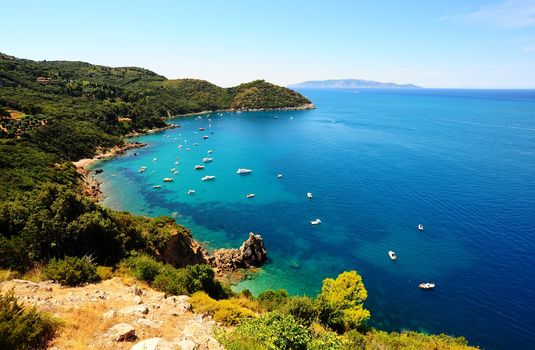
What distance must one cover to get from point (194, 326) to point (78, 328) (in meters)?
6.27

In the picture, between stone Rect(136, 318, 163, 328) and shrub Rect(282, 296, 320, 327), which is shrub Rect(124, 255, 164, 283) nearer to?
A: stone Rect(136, 318, 163, 328)

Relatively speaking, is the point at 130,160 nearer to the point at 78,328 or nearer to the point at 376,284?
the point at 376,284

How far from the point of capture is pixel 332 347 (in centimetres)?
1708

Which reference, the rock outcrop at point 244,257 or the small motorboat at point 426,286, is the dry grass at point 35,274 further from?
the small motorboat at point 426,286

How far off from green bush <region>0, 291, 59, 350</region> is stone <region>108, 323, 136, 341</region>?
2.61 m

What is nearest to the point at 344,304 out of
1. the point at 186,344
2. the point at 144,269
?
the point at 144,269

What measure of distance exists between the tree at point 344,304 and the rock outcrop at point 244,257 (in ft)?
47.8

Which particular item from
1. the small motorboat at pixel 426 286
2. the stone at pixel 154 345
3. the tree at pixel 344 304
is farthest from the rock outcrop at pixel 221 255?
the stone at pixel 154 345

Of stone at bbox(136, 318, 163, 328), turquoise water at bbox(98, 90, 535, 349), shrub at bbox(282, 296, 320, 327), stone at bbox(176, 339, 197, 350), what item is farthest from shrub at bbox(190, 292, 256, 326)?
turquoise water at bbox(98, 90, 535, 349)

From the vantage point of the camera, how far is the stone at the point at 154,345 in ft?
45.9

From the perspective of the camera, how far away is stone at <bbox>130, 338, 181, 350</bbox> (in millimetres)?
14000

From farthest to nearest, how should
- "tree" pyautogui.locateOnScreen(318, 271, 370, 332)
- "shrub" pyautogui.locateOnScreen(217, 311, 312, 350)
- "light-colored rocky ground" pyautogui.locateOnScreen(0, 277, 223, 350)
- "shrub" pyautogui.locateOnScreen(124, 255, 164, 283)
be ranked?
"tree" pyautogui.locateOnScreen(318, 271, 370, 332), "shrub" pyautogui.locateOnScreen(124, 255, 164, 283), "shrub" pyautogui.locateOnScreen(217, 311, 312, 350), "light-colored rocky ground" pyautogui.locateOnScreen(0, 277, 223, 350)

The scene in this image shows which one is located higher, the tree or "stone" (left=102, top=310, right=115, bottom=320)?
"stone" (left=102, top=310, right=115, bottom=320)

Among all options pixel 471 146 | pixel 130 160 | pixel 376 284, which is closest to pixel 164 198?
pixel 130 160
